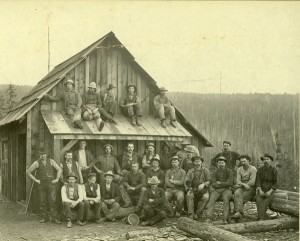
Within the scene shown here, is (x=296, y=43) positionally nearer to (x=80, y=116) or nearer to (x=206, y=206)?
(x=206, y=206)

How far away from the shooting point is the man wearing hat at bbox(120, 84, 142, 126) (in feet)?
41.2

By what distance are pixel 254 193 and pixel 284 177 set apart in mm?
4968

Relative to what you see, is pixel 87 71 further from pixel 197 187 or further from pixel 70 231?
pixel 70 231

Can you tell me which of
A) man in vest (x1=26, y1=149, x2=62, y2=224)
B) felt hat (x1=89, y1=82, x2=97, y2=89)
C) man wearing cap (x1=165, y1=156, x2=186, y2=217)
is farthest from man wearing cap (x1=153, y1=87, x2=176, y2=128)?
man in vest (x1=26, y1=149, x2=62, y2=224)

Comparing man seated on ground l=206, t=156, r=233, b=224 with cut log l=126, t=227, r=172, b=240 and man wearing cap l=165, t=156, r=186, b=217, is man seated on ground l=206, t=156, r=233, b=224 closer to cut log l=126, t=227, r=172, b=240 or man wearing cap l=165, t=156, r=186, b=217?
man wearing cap l=165, t=156, r=186, b=217

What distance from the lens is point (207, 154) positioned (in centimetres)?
1902

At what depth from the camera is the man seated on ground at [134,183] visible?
10.8m

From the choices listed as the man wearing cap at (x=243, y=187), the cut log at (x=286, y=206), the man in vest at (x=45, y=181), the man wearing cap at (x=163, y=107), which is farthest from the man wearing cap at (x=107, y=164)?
the cut log at (x=286, y=206)

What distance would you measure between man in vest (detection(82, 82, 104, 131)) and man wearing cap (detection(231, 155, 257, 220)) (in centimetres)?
398

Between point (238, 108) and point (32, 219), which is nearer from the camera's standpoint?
point (32, 219)

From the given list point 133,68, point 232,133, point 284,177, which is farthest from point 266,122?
point 133,68

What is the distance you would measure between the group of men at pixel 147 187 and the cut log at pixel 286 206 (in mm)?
160

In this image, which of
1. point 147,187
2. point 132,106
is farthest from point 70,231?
point 132,106

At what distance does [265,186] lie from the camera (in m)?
10.2
